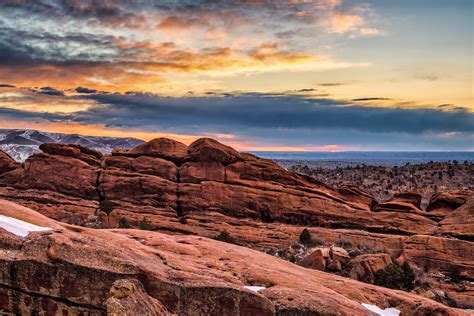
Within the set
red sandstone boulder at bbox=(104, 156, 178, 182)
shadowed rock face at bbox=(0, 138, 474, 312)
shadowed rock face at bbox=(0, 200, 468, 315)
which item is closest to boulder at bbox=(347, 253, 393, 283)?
shadowed rock face at bbox=(0, 138, 474, 312)

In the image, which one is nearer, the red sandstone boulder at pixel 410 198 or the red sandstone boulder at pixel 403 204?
the red sandstone boulder at pixel 403 204

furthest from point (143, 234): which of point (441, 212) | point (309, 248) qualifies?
point (441, 212)

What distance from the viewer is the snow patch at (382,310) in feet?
54.2

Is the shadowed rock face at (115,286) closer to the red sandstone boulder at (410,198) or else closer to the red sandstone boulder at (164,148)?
the red sandstone boulder at (410,198)

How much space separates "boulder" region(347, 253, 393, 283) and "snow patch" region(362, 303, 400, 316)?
478 inches

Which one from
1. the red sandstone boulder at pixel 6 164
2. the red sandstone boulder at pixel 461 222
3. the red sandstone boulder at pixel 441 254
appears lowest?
the red sandstone boulder at pixel 441 254

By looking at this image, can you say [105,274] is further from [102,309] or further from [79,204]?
[79,204]

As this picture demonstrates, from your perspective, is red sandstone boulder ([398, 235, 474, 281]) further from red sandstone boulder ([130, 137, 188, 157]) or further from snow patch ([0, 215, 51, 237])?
snow patch ([0, 215, 51, 237])

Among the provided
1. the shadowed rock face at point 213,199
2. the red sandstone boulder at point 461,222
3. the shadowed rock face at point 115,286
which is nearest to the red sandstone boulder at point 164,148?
the shadowed rock face at point 213,199

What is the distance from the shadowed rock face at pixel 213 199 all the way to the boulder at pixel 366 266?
11727 mm

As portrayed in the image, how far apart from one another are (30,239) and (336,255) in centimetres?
2364

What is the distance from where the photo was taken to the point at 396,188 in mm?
95500

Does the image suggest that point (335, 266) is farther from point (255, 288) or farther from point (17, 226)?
point (17, 226)

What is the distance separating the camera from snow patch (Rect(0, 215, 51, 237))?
586 inches
